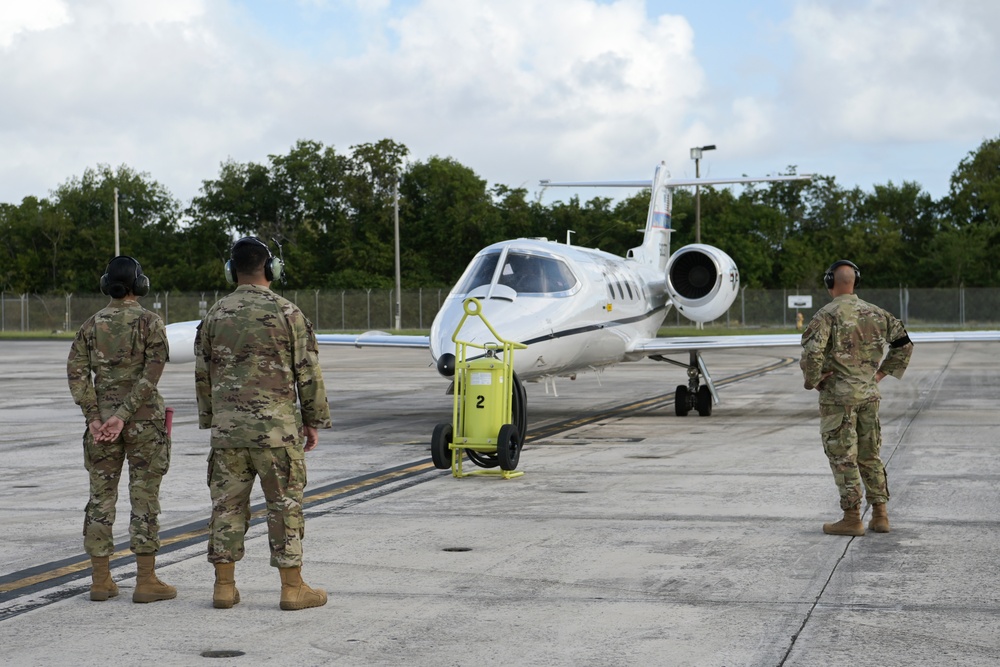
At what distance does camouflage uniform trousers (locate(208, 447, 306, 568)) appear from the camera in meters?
6.27

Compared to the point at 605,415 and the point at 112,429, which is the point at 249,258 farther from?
the point at 605,415

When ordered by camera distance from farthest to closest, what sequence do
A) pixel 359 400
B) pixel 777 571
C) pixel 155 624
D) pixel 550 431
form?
pixel 359 400, pixel 550 431, pixel 777 571, pixel 155 624

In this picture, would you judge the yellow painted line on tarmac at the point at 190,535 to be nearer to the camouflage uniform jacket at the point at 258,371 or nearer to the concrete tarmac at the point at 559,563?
the concrete tarmac at the point at 559,563

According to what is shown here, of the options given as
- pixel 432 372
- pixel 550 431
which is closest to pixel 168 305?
pixel 432 372

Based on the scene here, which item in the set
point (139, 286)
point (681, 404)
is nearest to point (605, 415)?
point (681, 404)

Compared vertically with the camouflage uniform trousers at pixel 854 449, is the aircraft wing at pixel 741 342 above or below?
above

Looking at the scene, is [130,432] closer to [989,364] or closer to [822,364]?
[822,364]

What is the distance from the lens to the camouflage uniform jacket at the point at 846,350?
27.4 ft

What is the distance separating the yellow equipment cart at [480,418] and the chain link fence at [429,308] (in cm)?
4726

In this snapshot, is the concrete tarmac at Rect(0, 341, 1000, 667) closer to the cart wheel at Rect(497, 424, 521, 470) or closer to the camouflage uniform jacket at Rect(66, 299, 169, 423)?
the cart wheel at Rect(497, 424, 521, 470)

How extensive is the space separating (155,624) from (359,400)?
16322 millimetres

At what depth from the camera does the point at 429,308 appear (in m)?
64.4

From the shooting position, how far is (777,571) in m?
7.16

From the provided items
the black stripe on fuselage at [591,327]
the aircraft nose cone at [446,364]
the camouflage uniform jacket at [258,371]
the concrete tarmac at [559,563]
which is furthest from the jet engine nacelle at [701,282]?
the camouflage uniform jacket at [258,371]
